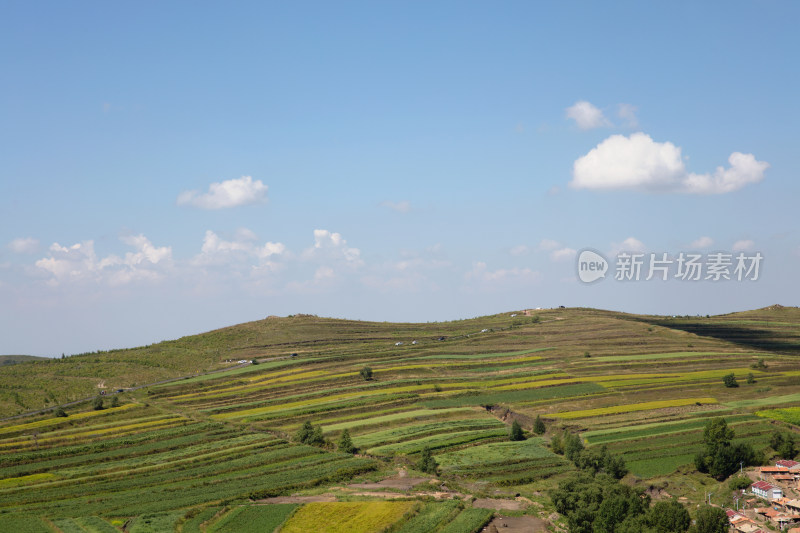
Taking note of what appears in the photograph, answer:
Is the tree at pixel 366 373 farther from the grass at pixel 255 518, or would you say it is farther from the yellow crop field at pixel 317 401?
the grass at pixel 255 518

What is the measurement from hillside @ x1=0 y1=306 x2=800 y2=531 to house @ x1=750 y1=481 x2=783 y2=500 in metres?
5.64

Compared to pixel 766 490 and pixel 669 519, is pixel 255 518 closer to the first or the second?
pixel 669 519

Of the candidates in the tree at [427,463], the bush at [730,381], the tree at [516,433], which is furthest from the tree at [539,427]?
the bush at [730,381]

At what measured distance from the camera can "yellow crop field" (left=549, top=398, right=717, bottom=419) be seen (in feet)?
358

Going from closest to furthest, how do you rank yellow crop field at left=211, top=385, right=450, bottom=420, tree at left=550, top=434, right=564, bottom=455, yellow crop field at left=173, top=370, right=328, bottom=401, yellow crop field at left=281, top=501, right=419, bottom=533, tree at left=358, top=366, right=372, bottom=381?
yellow crop field at left=281, top=501, right=419, bottom=533 < tree at left=550, top=434, right=564, bottom=455 < yellow crop field at left=211, top=385, right=450, bottom=420 < yellow crop field at left=173, top=370, right=328, bottom=401 < tree at left=358, top=366, right=372, bottom=381

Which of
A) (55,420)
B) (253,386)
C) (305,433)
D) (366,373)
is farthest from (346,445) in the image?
(55,420)

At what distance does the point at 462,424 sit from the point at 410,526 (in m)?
41.0

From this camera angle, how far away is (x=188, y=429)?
104 metres

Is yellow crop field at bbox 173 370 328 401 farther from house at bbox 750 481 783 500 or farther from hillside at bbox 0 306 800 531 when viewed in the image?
house at bbox 750 481 783 500

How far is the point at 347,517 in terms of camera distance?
66938 millimetres

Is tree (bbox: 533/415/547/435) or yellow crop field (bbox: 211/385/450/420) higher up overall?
yellow crop field (bbox: 211/385/450/420)

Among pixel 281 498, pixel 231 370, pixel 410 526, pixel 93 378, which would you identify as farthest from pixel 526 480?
pixel 93 378

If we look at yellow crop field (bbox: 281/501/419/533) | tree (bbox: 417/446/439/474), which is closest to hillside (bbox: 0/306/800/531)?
yellow crop field (bbox: 281/501/419/533)

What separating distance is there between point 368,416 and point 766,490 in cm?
6060
